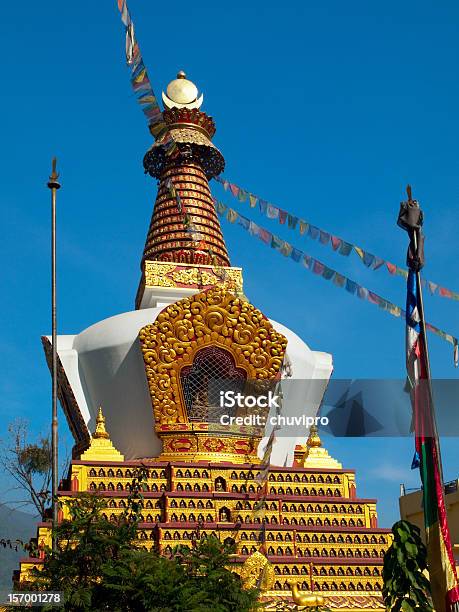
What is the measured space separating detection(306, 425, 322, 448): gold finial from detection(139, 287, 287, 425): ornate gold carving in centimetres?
165

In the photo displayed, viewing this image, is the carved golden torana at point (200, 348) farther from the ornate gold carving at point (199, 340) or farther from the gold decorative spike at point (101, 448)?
the gold decorative spike at point (101, 448)

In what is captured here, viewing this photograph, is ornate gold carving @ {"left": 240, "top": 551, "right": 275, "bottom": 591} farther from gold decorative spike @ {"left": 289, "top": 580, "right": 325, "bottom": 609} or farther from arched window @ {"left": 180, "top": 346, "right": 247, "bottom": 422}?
arched window @ {"left": 180, "top": 346, "right": 247, "bottom": 422}

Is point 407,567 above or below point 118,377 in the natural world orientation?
below

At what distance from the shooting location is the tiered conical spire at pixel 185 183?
26188mm

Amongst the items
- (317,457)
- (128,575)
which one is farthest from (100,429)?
(128,575)

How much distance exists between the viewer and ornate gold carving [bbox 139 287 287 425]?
2170 centimetres

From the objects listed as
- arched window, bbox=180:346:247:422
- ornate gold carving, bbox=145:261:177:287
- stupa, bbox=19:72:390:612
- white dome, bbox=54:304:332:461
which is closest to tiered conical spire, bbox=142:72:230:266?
stupa, bbox=19:72:390:612

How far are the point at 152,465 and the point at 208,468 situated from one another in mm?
1261

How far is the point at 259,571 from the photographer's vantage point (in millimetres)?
17703

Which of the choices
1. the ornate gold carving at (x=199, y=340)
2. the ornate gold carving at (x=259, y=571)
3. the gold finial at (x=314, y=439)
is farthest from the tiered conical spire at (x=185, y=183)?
the ornate gold carving at (x=259, y=571)

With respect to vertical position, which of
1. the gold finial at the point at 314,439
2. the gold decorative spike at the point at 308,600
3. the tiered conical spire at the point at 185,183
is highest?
the tiered conical spire at the point at 185,183

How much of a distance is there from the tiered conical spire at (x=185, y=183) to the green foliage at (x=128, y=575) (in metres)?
13.2

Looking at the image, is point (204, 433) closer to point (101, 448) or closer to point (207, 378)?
point (207, 378)

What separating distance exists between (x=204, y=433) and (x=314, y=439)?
2.78 metres
